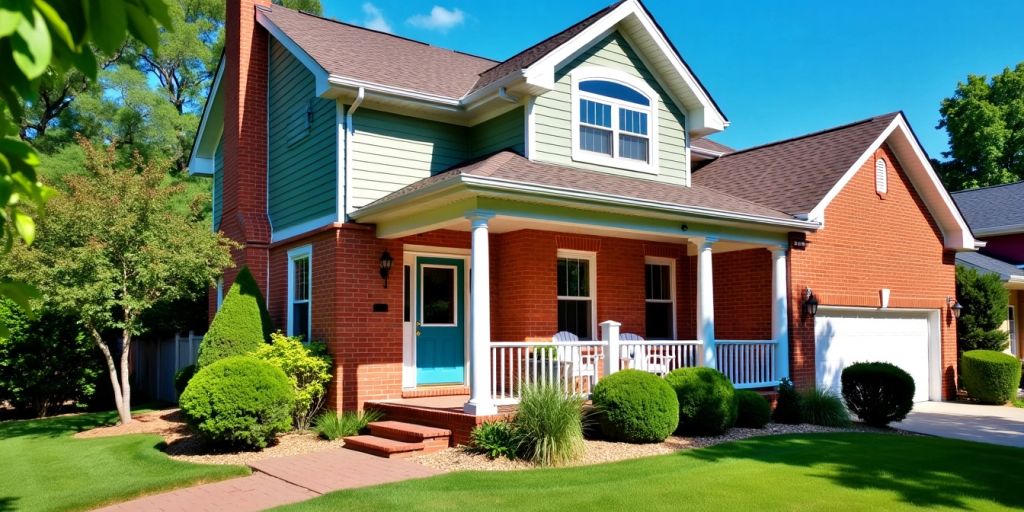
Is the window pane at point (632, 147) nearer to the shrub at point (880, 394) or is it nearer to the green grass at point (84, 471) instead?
the shrub at point (880, 394)

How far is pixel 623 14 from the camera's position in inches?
552

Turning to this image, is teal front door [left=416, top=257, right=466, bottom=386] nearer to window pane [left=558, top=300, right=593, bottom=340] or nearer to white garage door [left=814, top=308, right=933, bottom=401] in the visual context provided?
window pane [left=558, top=300, right=593, bottom=340]

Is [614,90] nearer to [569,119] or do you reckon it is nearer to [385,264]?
[569,119]

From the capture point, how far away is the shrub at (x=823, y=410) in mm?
13391

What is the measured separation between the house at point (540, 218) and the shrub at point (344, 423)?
0.27m

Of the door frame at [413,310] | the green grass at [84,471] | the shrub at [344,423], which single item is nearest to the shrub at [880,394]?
the door frame at [413,310]

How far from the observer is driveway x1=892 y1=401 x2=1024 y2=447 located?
41.4ft

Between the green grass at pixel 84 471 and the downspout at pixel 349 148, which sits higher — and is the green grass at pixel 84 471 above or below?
below

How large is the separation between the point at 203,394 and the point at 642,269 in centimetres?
877

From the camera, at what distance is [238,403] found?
10641 millimetres

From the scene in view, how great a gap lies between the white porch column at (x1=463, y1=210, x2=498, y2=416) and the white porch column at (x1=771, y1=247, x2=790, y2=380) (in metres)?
6.61

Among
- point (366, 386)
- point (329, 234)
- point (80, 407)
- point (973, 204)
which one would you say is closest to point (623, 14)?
point (329, 234)

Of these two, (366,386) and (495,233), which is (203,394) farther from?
(495,233)

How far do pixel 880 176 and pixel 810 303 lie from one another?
3893 mm
